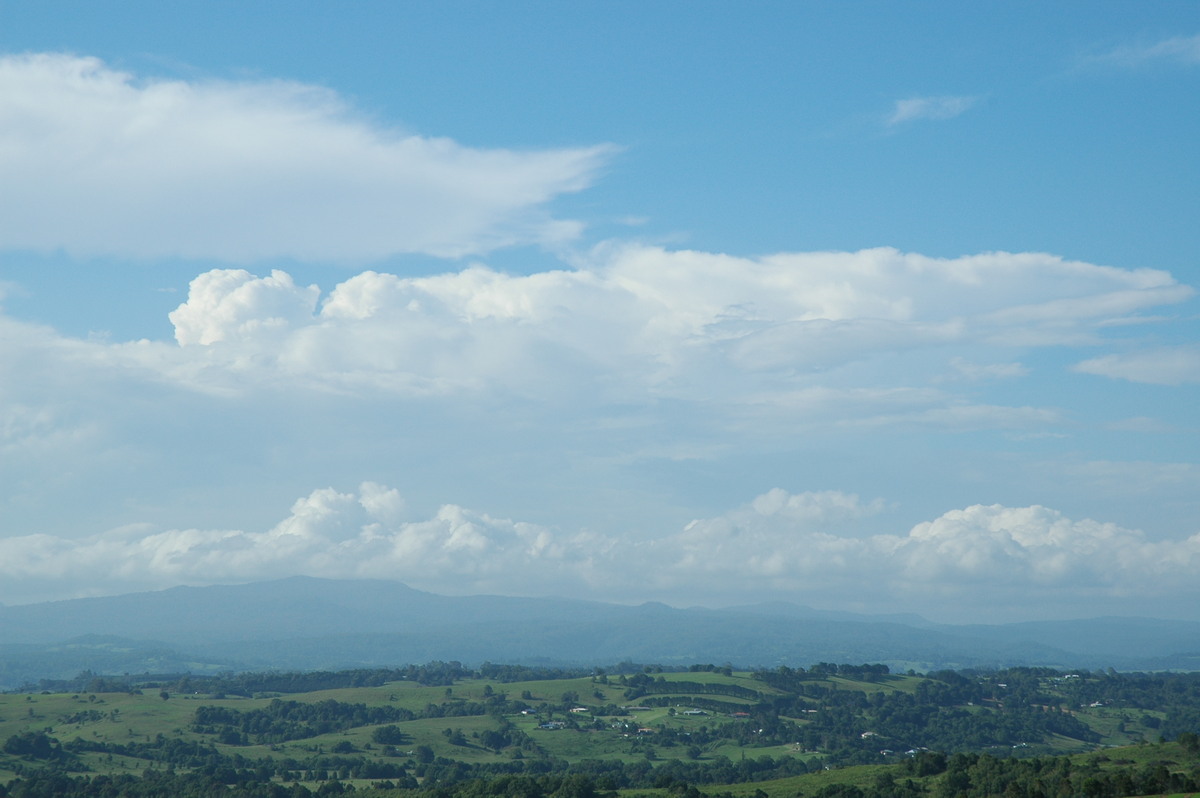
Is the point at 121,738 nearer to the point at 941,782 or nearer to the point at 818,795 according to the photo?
the point at 818,795

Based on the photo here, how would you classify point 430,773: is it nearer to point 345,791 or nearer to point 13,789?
point 345,791

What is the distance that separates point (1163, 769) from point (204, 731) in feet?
540

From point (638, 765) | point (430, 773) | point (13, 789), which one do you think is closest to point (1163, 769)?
point (638, 765)

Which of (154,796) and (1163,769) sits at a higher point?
(1163,769)

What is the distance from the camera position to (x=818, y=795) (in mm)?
113125

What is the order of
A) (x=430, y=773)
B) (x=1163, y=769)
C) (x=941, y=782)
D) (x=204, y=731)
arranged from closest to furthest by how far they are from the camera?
(x=1163, y=769) < (x=941, y=782) < (x=430, y=773) < (x=204, y=731)

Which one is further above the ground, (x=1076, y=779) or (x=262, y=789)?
(x=1076, y=779)

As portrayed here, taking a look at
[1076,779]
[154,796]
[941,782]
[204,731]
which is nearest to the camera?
[1076,779]

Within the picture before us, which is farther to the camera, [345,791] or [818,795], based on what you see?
[345,791]

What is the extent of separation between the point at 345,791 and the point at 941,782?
77.7m

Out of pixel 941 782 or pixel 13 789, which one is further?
pixel 13 789

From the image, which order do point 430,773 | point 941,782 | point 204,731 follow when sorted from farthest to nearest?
point 204,731
point 430,773
point 941,782

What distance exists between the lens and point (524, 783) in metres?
118

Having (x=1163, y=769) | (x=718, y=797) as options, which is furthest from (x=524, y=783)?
(x=1163, y=769)
